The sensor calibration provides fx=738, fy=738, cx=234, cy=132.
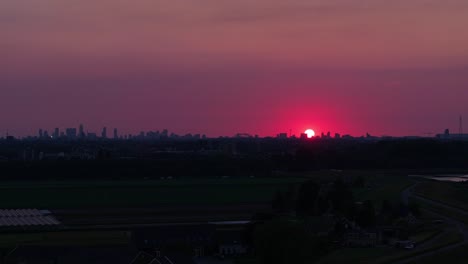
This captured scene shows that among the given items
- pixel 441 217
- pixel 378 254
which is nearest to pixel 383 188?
pixel 441 217

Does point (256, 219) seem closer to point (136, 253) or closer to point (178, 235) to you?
point (178, 235)

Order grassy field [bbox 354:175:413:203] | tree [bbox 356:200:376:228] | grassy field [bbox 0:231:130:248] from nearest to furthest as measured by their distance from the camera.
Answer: grassy field [bbox 0:231:130:248]
tree [bbox 356:200:376:228]
grassy field [bbox 354:175:413:203]

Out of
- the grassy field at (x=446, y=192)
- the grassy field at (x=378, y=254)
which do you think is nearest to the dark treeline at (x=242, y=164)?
the grassy field at (x=446, y=192)

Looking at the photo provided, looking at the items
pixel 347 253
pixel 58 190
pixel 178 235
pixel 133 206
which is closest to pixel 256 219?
pixel 178 235

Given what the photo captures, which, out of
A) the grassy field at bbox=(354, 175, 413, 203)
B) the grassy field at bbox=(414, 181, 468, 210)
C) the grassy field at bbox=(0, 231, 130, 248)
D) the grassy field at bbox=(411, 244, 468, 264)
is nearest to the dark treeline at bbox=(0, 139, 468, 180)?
the grassy field at bbox=(354, 175, 413, 203)

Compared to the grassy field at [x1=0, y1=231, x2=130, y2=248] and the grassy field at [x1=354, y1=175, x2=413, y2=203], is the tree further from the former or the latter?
the grassy field at [x1=354, y1=175, x2=413, y2=203]

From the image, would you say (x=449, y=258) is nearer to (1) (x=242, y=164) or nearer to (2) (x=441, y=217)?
(2) (x=441, y=217)

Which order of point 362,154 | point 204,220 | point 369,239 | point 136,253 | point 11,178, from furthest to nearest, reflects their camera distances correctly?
point 362,154
point 11,178
point 204,220
point 369,239
point 136,253

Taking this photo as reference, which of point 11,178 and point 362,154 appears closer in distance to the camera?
point 11,178
